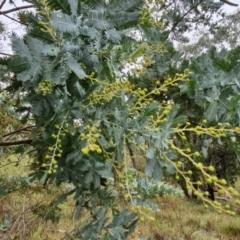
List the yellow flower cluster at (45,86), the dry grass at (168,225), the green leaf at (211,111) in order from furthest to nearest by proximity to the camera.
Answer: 1. the dry grass at (168,225)
2. the green leaf at (211,111)
3. the yellow flower cluster at (45,86)

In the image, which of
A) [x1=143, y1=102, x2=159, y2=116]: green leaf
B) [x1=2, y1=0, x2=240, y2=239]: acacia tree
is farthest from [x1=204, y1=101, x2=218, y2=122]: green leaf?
[x1=143, y1=102, x2=159, y2=116]: green leaf

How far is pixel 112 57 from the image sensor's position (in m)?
0.68

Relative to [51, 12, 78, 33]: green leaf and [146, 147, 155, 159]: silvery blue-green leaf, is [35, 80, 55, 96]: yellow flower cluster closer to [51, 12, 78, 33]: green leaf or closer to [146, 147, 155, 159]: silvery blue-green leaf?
[51, 12, 78, 33]: green leaf

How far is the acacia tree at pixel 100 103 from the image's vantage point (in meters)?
0.58

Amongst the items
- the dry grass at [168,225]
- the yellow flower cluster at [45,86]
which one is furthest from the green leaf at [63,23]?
the dry grass at [168,225]

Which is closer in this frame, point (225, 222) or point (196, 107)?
point (196, 107)

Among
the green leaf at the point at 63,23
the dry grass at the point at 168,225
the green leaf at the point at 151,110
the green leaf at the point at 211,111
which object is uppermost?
the green leaf at the point at 63,23

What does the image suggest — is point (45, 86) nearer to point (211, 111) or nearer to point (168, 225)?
point (211, 111)

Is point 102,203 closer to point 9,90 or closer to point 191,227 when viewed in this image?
point 9,90

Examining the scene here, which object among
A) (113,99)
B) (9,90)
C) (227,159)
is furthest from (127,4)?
(227,159)

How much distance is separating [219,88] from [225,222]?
4284 millimetres

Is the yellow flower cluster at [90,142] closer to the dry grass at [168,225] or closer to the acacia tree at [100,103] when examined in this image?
the acacia tree at [100,103]

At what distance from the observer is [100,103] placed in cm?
74

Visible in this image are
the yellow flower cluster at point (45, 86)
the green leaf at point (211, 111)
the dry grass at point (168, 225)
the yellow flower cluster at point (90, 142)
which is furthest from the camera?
the dry grass at point (168, 225)
